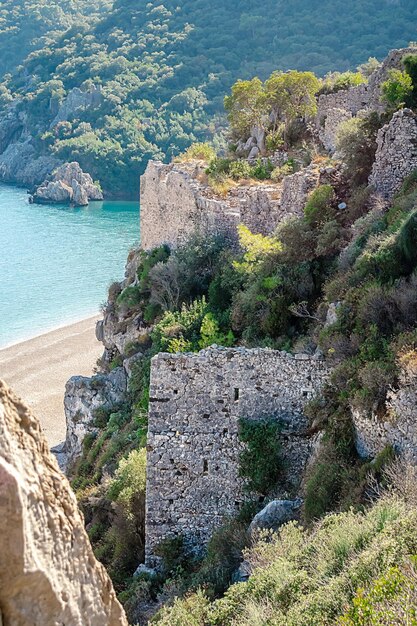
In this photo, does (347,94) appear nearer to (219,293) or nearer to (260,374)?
(219,293)

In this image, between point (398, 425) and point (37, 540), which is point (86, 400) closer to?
point (398, 425)

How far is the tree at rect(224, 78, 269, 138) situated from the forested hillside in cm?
4207

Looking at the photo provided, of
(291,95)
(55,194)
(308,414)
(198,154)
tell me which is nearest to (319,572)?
(308,414)

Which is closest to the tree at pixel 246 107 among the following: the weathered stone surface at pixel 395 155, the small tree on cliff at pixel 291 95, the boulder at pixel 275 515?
the small tree on cliff at pixel 291 95

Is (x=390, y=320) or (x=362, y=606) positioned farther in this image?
(x=390, y=320)

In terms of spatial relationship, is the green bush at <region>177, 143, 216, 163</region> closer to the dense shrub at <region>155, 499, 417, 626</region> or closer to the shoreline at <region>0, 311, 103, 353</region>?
the shoreline at <region>0, 311, 103, 353</region>

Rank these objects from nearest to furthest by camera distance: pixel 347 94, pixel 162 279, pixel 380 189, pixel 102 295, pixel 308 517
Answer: pixel 308 517 → pixel 380 189 → pixel 162 279 → pixel 347 94 → pixel 102 295

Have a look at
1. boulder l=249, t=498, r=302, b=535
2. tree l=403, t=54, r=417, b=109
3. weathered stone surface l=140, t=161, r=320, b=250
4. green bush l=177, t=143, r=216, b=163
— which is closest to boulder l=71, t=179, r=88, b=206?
green bush l=177, t=143, r=216, b=163

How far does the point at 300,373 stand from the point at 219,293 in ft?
20.3

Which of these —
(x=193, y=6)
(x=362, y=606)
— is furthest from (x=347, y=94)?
(x=193, y=6)

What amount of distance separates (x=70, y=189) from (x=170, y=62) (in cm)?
2351

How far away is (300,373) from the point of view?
33.8ft

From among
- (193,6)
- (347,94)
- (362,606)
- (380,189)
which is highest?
(193,6)

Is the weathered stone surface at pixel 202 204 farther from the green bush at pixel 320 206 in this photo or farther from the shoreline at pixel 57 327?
the shoreline at pixel 57 327
